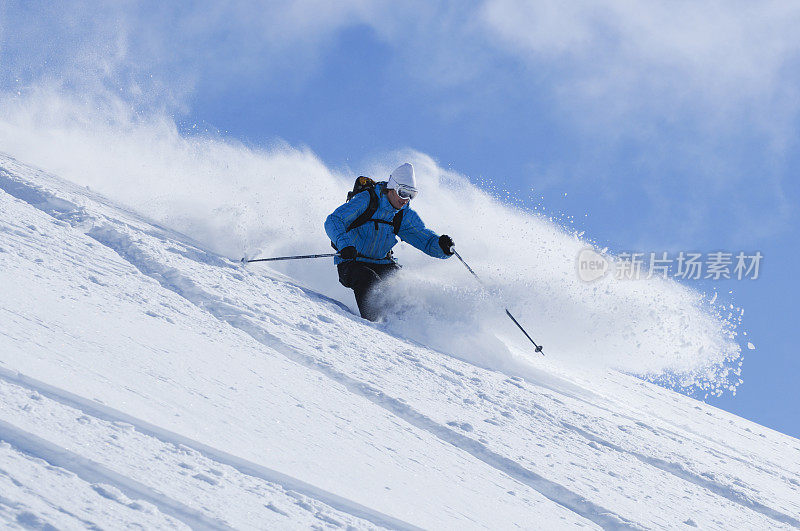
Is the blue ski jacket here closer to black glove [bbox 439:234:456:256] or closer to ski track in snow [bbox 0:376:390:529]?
black glove [bbox 439:234:456:256]

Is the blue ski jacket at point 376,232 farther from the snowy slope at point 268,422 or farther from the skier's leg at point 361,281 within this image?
the snowy slope at point 268,422

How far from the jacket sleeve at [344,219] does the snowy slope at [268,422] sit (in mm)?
906

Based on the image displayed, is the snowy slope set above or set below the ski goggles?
below

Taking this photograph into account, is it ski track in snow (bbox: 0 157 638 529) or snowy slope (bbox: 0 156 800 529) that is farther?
ski track in snow (bbox: 0 157 638 529)

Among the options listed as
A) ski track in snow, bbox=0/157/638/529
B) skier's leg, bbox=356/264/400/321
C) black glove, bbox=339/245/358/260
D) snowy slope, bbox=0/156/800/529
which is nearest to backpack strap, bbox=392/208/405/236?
skier's leg, bbox=356/264/400/321

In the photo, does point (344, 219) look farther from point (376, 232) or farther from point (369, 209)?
point (376, 232)

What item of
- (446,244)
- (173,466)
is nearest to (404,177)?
(446,244)

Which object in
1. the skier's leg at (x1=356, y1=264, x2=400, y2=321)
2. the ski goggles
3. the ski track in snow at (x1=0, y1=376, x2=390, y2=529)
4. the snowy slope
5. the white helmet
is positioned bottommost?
the ski track in snow at (x1=0, y1=376, x2=390, y2=529)

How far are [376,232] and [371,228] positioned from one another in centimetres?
7

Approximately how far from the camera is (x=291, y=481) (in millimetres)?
2498

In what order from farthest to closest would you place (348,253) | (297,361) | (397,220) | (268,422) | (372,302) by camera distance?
(397,220) → (372,302) → (348,253) → (297,361) → (268,422)

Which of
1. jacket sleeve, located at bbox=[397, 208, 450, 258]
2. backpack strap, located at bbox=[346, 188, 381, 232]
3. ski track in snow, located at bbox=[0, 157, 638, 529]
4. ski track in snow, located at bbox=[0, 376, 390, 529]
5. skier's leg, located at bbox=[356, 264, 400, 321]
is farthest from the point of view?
jacket sleeve, located at bbox=[397, 208, 450, 258]

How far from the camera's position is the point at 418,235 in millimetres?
7973

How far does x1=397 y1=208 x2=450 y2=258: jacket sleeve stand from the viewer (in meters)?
7.93
